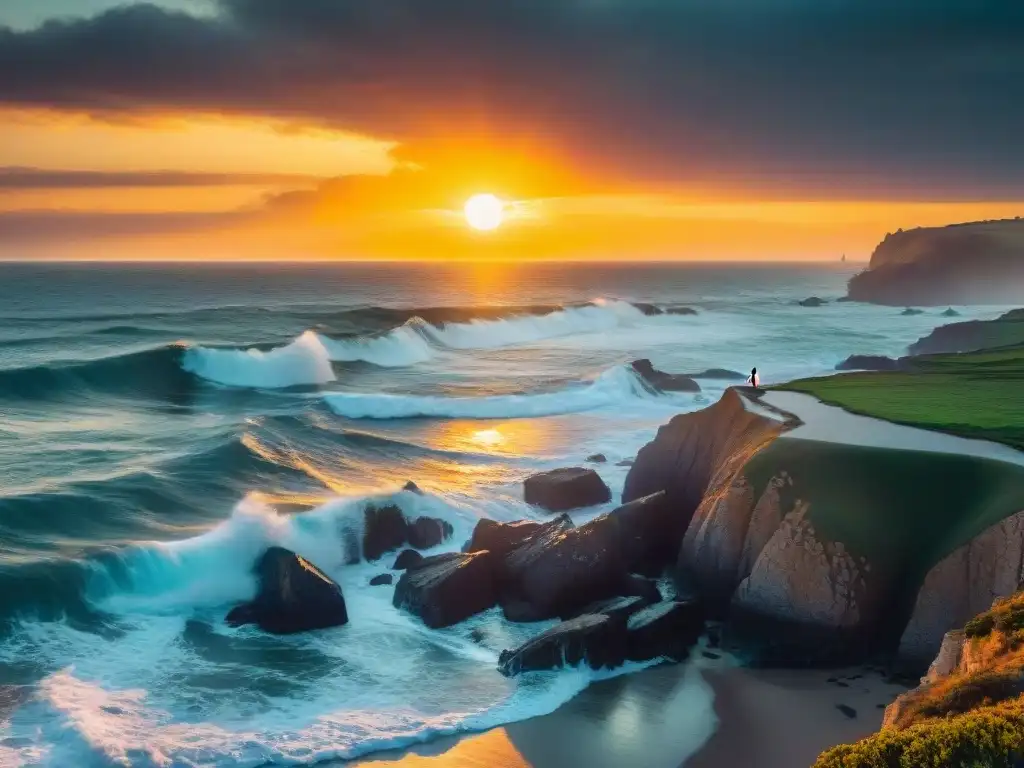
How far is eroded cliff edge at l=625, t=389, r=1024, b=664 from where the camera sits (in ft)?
55.4

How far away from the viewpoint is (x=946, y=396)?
26406mm

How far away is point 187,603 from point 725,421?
1444cm

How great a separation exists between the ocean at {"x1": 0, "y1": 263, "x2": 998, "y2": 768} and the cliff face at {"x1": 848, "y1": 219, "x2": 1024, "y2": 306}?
70.5 meters

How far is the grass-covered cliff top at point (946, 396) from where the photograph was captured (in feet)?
72.3

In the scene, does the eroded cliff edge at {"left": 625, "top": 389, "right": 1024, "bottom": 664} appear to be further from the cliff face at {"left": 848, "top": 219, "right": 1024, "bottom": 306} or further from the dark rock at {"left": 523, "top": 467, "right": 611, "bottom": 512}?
the cliff face at {"left": 848, "top": 219, "right": 1024, "bottom": 306}

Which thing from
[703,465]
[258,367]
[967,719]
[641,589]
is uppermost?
[967,719]

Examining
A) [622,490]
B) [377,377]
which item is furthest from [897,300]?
[622,490]

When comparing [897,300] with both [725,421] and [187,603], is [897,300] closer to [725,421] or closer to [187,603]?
[725,421]

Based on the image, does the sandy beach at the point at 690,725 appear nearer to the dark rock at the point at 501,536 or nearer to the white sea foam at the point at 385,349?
the dark rock at the point at 501,536

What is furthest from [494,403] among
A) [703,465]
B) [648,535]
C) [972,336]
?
[972,336]

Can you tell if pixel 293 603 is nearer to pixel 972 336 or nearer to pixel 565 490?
pixel 565 490

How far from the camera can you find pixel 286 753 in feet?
48.5

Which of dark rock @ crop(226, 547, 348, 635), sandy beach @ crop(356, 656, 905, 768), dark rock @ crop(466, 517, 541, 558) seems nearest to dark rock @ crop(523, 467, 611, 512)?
dark rock @ crop(466, 517, 541, 558)

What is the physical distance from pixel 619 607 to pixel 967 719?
9306 millimetres
